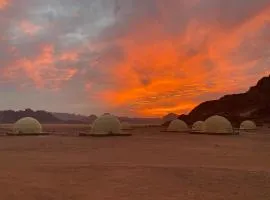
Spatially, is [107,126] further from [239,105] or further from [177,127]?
[239,105]

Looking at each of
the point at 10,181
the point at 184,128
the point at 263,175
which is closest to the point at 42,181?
the point at 10,181

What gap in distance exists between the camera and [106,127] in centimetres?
4481

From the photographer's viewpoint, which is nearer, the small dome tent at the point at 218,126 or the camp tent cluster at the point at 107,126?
the camp tent cluster at the point at 107,126

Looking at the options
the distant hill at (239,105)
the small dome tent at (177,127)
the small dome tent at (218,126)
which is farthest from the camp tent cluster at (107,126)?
the distant hill at (239,105)

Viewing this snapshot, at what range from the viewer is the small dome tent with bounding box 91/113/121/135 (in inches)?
1759

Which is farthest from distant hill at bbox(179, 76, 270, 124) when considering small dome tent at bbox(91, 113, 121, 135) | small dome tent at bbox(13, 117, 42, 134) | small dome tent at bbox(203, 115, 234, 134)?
small dome tent at bbox(91, 113, 121, 135)

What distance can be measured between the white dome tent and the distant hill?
73.4m

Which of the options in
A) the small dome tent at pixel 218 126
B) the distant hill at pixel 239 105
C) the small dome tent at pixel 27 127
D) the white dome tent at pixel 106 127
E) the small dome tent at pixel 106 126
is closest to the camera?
the white dome tent at pixel 106 127

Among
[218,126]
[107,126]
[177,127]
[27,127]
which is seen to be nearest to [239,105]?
[177,127]

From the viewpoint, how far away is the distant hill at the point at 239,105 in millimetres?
120300

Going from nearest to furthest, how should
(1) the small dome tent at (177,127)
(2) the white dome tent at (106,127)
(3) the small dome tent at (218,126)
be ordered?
(2) the white dome tent at (106,127)
(3) the small dome tent at (218,126)
(1) the small dome tent at (177,127)

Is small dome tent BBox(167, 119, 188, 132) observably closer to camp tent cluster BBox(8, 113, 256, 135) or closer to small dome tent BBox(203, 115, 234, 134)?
camp tent cluster BBox(8, 113, 256, 135)

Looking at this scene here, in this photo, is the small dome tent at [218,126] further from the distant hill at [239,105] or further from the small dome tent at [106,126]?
the distant hill at [239,105]

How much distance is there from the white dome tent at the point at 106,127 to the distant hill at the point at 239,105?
73443 mm
